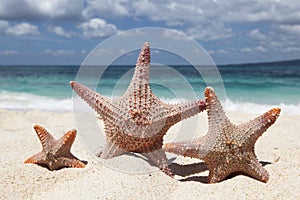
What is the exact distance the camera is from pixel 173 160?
16.7 feet

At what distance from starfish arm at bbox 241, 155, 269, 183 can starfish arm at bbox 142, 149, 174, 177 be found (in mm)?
883

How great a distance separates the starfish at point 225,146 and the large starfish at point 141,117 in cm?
36

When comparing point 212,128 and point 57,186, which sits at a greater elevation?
point 212,128

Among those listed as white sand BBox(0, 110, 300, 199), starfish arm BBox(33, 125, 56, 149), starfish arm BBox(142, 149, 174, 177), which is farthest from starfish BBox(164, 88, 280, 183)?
starfish arm BBox(33, 125, 56, 149)

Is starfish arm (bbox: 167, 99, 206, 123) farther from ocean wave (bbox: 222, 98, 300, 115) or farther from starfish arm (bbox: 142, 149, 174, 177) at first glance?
ocean wave (bbox: 222, 98, 300, 115)

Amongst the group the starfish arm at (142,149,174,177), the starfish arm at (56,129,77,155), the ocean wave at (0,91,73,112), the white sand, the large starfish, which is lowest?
the ocean wave at (0,91,73,112)

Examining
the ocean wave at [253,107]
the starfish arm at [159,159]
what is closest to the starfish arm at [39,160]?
the starfish arm at [159,159]

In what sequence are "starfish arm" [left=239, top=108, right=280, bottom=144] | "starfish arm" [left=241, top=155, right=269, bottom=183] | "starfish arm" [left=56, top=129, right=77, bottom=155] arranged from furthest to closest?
"starfish arm" [left=56, top=129, right=77, bottom=155] < "starfish arm" [left=239, top=108, right=280, bottom=144] < "starfish arm" [left=241, top=155, right=269, bottom=183]

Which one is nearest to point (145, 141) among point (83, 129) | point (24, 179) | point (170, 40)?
point (24, 179)

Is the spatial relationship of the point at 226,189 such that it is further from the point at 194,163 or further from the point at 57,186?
the point at 57,186

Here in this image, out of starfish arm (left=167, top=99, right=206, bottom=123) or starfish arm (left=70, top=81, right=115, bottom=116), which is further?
starfish arm (left=70, top=81, right=115, bottom=116)

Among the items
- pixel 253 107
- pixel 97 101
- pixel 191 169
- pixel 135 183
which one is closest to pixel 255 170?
pixel 191 169

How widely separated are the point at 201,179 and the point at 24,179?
6.72ft

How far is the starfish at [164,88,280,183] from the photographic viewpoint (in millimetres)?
4004
